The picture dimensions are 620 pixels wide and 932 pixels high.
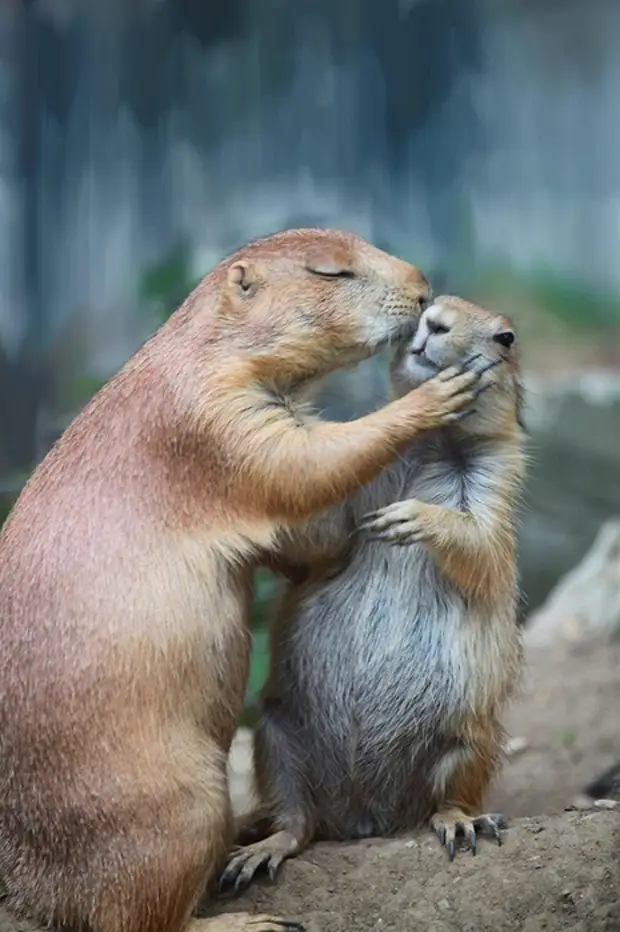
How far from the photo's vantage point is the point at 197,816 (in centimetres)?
338

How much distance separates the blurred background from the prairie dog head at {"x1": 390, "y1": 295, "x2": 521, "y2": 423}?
1.98 metres

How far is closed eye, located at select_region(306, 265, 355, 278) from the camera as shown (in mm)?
3654

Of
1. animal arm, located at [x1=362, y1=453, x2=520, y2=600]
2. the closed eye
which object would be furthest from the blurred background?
the closed eye

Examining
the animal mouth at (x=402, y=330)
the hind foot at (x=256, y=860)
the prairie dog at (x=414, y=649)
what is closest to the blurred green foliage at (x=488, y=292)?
the prairie dog at (x=414, y=649)

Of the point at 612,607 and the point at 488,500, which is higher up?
the point at 488,500

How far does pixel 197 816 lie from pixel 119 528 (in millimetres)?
795

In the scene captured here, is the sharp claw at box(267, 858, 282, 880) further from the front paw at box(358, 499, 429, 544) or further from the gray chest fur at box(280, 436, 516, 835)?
the front paw at box(358, 499, 429, 544)

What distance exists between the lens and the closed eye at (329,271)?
12.0 feet

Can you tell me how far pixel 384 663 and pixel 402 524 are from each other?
0.50 meters

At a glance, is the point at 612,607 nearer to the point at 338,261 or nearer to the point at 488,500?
the point at 488,500

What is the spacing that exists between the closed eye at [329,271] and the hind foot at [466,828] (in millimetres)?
1631

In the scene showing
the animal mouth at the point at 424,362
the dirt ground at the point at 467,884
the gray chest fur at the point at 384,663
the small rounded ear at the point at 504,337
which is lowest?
the dirt ground at the point at 467,884

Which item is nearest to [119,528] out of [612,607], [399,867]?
[399,867]

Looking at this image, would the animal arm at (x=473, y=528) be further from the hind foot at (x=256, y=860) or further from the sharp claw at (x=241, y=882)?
the sharp claw at (x=241, y=882)
